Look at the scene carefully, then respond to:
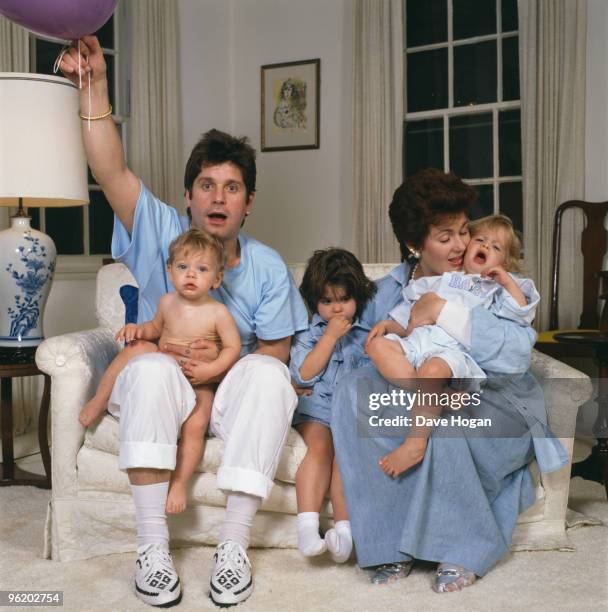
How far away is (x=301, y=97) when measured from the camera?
501 cm

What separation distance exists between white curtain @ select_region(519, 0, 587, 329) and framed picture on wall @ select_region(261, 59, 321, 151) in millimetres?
1324

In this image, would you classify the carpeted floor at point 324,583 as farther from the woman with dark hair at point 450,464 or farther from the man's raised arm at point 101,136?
the man's raised arm at point 101,136

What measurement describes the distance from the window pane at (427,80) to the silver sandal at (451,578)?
3.31 metres

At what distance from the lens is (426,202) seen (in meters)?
2.33

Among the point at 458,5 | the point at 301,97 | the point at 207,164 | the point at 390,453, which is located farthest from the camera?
the point at 301,97

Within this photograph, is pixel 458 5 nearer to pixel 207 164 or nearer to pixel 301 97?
pixel 301 97

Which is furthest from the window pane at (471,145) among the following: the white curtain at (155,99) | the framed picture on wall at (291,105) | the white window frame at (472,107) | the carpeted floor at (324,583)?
the carpeted floor at (324,583)

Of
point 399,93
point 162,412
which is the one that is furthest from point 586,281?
point 162,412

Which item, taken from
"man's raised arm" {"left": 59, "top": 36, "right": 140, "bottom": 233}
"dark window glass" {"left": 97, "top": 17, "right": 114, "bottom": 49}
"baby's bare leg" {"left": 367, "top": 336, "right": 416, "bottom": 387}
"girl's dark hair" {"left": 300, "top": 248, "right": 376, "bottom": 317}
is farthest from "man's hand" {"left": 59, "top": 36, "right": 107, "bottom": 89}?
"dark window glass" {"left": 97, "top": 17, "right": 114, "bottom": 49}

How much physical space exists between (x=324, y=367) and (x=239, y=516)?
522mm

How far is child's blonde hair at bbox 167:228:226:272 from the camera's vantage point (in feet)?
7.02

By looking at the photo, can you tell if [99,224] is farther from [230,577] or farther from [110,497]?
[230,577]

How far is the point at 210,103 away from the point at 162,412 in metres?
3.52

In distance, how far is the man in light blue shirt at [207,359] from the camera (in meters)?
1.92
